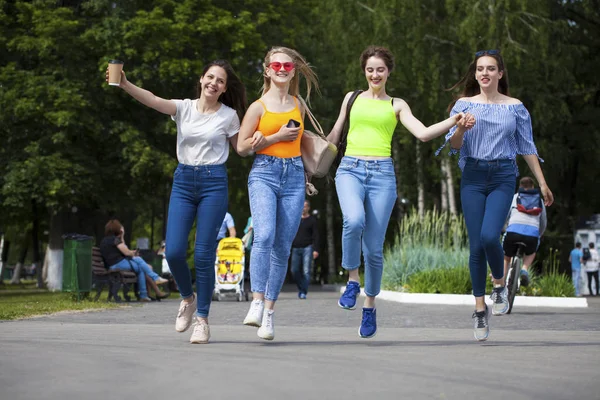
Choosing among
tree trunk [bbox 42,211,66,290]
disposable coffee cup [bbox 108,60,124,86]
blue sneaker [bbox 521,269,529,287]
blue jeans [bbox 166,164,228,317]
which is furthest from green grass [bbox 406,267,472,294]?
tree trunk [bbox 42,211,66,290]

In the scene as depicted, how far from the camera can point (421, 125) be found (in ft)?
31.2

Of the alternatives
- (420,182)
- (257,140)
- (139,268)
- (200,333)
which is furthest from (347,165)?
(420,182)

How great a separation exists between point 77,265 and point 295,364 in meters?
13.4

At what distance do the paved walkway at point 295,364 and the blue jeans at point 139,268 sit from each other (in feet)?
32.9

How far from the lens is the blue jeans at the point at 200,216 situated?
9391 millimetres

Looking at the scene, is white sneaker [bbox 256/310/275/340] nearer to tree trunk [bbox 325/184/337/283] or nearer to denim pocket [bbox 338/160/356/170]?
denim pocket [bbox 338/160/356/170]

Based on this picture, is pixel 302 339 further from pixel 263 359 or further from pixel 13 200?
pixel 13 200

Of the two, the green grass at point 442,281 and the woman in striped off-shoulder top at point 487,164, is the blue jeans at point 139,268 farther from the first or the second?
the woman in striped off-shoulder top at point 487,164

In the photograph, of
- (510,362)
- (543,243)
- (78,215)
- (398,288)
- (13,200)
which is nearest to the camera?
(510,362)

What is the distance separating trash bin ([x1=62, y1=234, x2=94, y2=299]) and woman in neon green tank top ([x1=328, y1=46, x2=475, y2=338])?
11.2 metres

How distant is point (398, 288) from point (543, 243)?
20063 mm

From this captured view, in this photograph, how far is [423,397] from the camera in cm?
586

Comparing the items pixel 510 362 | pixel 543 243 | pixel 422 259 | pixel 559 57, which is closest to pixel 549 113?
pixel 559 57

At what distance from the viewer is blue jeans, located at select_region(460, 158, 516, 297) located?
9.62m
